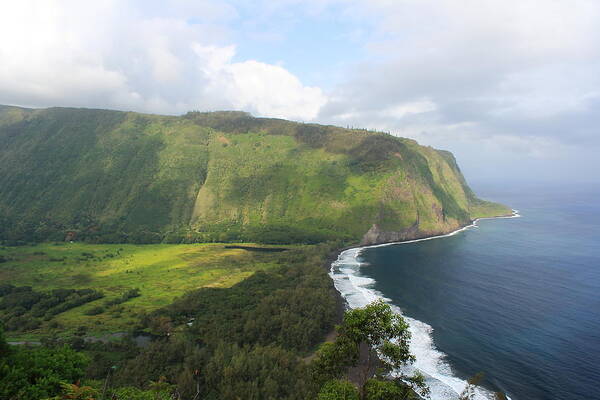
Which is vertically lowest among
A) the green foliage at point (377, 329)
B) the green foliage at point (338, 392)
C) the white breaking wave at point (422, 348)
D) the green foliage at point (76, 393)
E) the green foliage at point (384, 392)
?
the white breaking wave at point (422, 348)

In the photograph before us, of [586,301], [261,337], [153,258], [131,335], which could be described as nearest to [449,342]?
[261,337]

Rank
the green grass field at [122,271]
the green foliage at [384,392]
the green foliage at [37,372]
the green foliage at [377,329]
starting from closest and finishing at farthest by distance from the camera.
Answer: the green foliage at [37,372]
the green foliage at [384,392]
the green foliage at [377,329]
the green grass field at [122,271]

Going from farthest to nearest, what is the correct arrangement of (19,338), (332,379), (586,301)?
(586,301), (19,338), (332,379)

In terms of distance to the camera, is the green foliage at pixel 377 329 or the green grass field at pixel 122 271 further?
the green grass field at pixel 122 271

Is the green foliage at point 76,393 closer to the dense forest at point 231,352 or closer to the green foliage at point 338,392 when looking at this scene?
the dense forest at point 231,352

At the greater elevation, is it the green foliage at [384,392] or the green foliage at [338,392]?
the green foliage at [384,392]

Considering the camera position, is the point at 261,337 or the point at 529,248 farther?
the point at 529,248

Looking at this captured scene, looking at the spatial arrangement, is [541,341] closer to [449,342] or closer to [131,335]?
[449,342]

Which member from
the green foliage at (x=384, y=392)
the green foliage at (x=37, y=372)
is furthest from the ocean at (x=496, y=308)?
the green foliage at (x=37, y=372)
